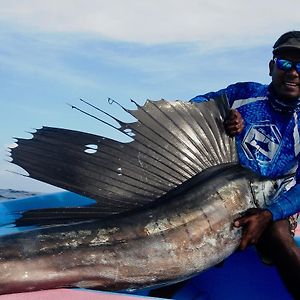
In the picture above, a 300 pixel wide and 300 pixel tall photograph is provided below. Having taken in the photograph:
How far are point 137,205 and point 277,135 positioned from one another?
950 millimetres

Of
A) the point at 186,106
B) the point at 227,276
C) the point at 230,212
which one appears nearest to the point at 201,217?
the point at 230,212

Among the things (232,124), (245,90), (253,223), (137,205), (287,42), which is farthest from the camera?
(245,90)

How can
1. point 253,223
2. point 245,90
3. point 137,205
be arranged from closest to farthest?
point 137,205, point 253,223, point 245,90

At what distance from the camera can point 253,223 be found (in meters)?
2.81

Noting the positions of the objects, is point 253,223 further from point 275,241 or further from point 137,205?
point 137,205

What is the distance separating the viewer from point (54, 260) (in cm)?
224

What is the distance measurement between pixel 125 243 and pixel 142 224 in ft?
0.46

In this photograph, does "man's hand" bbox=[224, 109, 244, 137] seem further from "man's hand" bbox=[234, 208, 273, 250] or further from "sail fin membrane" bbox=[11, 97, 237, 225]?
"man's hand" bbox=[234, 208, 273, 250]

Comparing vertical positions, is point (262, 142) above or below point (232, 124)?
below

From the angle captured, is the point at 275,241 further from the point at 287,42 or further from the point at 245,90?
the point at 287,42

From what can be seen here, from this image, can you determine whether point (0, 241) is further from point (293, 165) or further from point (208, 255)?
point (293, 165)

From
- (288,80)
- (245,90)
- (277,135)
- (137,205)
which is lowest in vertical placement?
(137,205)

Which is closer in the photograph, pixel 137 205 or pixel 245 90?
pixel 137 205

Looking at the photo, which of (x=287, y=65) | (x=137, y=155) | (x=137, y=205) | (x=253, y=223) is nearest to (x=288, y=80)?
(x=287, y=65)
